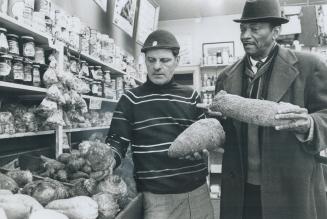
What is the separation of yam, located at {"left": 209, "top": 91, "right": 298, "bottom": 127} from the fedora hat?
0.41 meters

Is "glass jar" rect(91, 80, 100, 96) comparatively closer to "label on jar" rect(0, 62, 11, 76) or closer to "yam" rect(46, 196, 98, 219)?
"label on jar" rect(0, 62, 11, 76)

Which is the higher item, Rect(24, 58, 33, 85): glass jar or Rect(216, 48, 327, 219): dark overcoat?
Rect(24, 58, 33, 85): glass jar

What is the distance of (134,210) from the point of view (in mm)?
1647

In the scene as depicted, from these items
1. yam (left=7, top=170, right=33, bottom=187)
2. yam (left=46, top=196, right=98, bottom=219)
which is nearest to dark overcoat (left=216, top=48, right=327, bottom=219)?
yam (left=46, top=196, right=98, bottom=219)

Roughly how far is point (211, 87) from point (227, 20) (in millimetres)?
1650

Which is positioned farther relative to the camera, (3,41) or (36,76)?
(36,76)

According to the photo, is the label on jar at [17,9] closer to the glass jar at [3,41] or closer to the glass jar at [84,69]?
the glass jar at [3,41]

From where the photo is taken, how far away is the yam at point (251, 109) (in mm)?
Result: 1397

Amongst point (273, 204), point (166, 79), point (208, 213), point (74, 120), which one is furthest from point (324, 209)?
point (74, 120)

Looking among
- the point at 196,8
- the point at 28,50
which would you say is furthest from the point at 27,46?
the point at 196,8

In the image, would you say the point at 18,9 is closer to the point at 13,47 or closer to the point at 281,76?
the point at 13,47

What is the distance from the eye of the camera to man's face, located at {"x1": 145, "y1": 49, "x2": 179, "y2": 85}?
1824mm

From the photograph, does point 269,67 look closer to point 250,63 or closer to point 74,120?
point 250,63

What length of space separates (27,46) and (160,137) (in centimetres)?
96
